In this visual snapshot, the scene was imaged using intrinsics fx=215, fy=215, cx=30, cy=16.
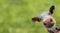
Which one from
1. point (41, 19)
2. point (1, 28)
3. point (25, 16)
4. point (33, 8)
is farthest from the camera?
point (33, 8)

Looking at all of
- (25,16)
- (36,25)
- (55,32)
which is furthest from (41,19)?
(25,16)

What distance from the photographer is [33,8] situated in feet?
11.3

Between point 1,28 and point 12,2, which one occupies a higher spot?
point 12,2

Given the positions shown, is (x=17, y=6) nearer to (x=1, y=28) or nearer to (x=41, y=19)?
(x=1, y=28)

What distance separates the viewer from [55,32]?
164cm

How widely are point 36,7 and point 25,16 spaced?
324mm

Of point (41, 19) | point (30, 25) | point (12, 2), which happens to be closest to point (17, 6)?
point (12, 2)

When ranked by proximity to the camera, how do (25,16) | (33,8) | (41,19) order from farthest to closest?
(33,8) → (25,16) → (41,19)

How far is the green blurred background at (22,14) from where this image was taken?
300cm

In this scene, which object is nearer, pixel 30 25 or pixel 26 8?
pixel 30 25

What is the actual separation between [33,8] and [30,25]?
1.51ft

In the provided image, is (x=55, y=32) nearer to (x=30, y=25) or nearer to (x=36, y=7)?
(x=30, y=25)

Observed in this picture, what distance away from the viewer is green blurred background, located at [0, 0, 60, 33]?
2998mm

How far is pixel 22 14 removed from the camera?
3303 millimetres
